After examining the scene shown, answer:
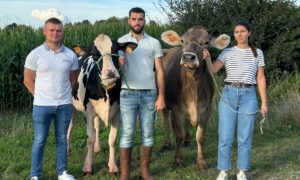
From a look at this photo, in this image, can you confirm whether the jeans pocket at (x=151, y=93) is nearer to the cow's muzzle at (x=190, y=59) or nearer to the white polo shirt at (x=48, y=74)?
the cow's muzzle at (x=190, y=59)

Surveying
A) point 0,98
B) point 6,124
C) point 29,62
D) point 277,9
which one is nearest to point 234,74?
point 29,62

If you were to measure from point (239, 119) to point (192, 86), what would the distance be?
1204 mm

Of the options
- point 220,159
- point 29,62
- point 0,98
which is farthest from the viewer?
point 0,98

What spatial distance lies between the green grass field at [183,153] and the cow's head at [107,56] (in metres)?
1.49

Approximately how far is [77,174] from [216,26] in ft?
29.5

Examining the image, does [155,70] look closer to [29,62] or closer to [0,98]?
[29,62]

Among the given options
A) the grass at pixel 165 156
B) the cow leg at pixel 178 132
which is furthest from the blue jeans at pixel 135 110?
the cow leg at pixel 178 132

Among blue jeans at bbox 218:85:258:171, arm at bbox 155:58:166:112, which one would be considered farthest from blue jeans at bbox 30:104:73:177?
blue jeans at bbox 218:85:258:171

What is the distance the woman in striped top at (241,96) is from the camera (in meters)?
5.95

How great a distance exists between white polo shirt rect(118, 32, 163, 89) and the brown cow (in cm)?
69

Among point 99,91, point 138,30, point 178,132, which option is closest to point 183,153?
point 178,132

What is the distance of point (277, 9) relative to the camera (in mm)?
14188

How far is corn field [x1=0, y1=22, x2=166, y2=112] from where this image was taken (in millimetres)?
12375

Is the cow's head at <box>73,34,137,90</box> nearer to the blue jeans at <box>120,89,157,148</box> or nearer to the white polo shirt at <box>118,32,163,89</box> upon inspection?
the white polo shirt at <box>118,32,163,89</box>
